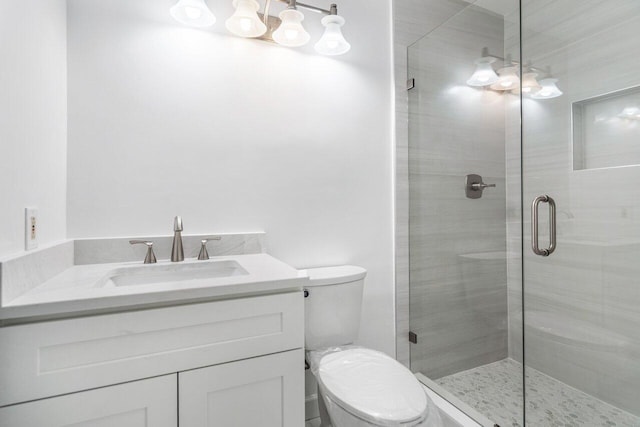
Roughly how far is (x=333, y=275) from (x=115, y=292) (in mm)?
857

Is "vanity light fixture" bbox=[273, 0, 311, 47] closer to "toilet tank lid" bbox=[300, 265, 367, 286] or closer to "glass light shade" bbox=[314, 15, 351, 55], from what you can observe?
"glass light shade" bbox=[314, 15, 351, 55]

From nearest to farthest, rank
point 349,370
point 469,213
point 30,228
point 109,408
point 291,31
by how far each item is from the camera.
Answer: point 109,408 < point 30,228 < point 349,370 < point 291,31 < point 469,213

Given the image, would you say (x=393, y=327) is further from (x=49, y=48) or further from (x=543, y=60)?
(x=49, y=48)

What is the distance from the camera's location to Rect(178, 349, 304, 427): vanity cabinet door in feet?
2.72

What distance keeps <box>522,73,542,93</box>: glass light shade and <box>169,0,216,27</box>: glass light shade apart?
1506mm

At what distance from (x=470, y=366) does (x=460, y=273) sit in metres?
0.52

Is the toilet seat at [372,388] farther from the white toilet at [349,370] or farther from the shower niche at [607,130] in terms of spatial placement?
the shower niche at [607,130]

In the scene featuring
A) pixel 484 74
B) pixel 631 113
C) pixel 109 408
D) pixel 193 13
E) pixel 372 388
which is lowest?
pixel 372 388

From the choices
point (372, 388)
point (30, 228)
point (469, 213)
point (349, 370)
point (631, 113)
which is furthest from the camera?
point (469, 213)

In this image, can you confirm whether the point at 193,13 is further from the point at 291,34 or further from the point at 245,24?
the point at 291,34

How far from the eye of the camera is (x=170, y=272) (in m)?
1.18

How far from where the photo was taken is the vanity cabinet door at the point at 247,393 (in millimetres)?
828

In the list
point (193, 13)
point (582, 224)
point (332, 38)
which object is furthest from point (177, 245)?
point (582, 224)

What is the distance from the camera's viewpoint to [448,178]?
168 cm
